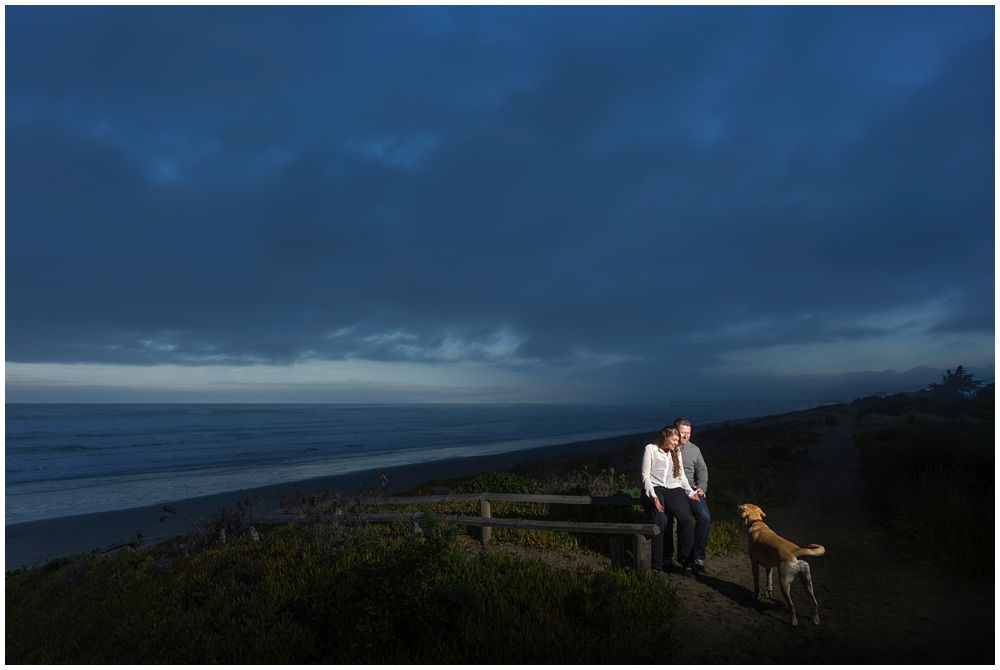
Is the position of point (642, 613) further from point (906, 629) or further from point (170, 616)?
point (170, 616)

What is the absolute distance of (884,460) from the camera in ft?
52.6

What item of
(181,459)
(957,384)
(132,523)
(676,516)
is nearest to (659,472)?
(676,516)

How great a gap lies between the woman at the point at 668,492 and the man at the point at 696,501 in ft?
0.33

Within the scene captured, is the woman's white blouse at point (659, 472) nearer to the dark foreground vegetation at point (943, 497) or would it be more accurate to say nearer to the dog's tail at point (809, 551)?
the dog's tail at point (809, 551)

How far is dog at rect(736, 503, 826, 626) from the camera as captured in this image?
21.0 feet

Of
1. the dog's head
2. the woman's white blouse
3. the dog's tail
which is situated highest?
the woman's white blouse

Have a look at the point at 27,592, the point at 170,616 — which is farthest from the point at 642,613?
the point at 27,592

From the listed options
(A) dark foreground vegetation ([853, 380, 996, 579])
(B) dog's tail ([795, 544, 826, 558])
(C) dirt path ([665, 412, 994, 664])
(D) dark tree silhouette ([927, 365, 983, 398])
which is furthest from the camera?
(D) dark tree silhouette ([927, 365, 983, 398])

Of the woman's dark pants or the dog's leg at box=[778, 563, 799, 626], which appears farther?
the woman's dark pants

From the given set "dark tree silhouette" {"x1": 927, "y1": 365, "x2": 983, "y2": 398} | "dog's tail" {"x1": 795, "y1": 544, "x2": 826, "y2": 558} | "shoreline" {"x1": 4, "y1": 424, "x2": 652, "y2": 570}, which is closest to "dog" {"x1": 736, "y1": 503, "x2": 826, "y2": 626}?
"dog's tail" {"x1": 795, "y1": 544, "x2": 826, "y2": 558}

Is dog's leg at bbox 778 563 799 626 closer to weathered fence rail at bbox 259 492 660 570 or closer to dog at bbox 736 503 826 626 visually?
dog at bbox 736 503 826 626

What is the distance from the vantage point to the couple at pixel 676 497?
815cm

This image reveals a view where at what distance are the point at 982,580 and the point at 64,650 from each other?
1361cm

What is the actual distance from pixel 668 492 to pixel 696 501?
0.53 metres
